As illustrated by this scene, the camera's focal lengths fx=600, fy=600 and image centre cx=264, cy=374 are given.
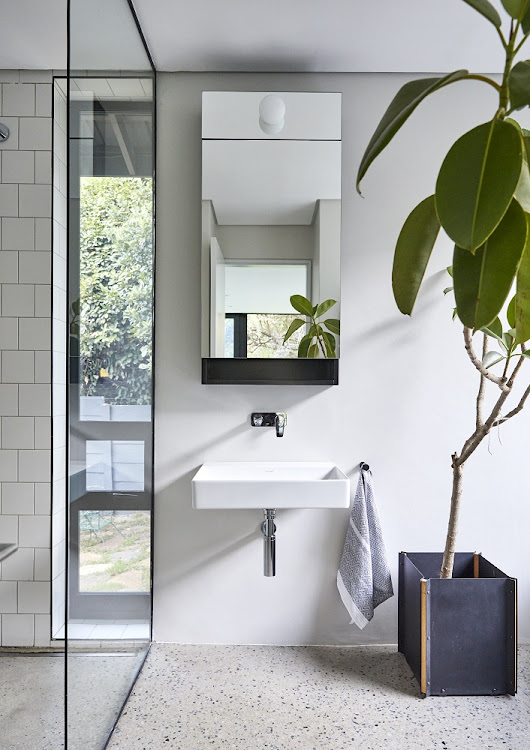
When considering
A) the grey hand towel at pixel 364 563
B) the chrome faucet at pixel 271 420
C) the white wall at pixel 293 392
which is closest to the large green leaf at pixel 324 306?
the white wall at pixel 293 392

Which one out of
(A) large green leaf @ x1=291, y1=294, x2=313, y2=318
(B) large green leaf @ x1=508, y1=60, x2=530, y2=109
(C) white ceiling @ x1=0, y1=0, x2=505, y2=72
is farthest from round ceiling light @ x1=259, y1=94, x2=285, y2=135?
(B) large green leaf @ x1=508, y1=60, x2=530, y2=109

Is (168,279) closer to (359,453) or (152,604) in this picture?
(359,453)

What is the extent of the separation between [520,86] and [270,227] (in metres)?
1.60

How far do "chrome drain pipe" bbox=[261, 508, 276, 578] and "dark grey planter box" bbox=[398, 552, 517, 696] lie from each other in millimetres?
594

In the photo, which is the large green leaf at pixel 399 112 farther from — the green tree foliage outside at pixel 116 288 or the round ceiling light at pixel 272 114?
the round ceiling light at pixel 272 114

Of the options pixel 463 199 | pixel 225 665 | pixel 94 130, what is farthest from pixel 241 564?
pixel 463 199

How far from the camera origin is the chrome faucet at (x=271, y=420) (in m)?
2.54

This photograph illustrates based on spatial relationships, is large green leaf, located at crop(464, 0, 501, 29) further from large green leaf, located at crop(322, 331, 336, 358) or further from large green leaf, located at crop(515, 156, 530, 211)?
large green leaf, located at crop(322, 331, 336, 358)

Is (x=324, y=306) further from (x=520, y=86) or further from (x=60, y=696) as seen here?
(x=60, y=696)

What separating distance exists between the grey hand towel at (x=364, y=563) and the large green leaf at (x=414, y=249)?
1427 mm

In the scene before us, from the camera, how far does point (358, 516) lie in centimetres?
250

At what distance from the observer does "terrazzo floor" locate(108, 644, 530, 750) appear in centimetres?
192

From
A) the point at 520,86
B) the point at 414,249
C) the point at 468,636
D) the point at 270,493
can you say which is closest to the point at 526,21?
the point at 520,86

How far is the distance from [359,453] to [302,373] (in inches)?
17.3
